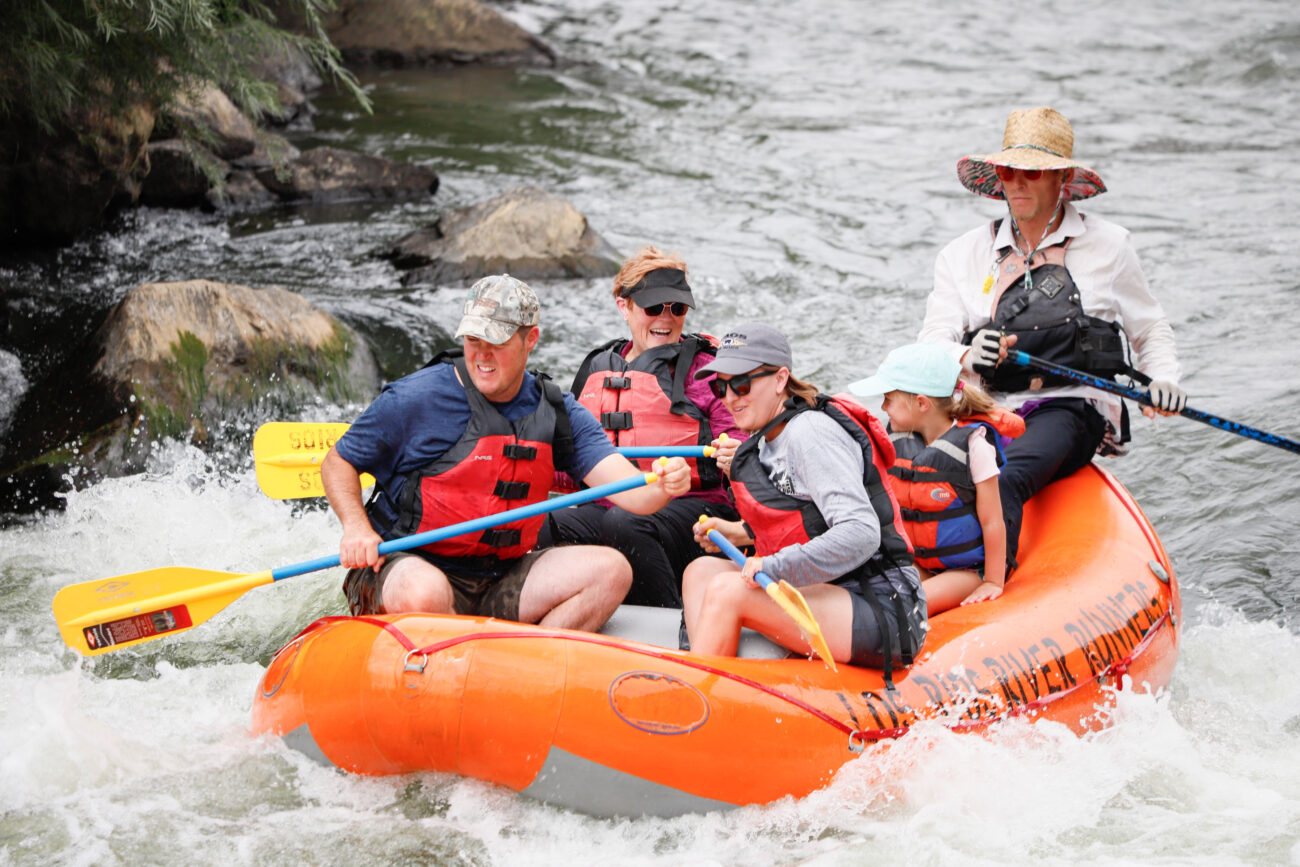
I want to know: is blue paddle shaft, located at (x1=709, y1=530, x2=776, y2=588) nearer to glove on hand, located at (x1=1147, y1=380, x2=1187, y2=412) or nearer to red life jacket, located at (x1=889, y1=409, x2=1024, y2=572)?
red life jacket, located at (x1=889, y1=409, x2=1024, y2=572)

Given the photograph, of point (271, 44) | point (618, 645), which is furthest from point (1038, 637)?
point (271, 44)

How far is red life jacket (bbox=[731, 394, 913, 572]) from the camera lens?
3037 millimetres

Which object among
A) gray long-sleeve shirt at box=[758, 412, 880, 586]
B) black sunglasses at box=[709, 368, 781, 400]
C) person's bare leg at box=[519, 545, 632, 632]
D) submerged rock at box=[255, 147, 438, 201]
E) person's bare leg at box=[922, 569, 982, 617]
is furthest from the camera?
submerged rock at box=[255, 147, 438, 201]

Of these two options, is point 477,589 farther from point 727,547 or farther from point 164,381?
point 164,381

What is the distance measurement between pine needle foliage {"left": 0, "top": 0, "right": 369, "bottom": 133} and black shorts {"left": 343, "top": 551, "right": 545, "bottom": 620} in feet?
11.0

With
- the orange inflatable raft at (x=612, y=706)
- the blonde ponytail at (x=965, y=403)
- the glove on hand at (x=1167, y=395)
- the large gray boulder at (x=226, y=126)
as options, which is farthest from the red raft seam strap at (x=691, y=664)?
the large gray boulder at (x=226, y=126)

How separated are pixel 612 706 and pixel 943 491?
3.92ft

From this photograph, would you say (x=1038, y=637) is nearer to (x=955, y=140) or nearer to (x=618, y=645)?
Result: (x=618, y=645)

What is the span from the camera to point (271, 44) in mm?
6996

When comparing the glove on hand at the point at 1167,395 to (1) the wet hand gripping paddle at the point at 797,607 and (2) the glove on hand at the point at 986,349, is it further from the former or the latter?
(1) the wet hand gripping paddle at the point at 797,607

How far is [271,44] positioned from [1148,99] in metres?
8.68

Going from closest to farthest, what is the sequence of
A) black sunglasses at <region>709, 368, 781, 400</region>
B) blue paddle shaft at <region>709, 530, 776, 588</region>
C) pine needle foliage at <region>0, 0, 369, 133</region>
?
black sunglasses at <region>709, 368, 781, 400</region> → blue paddle shaft at <region>709, 530, 776, 588</region> → pine needle foliage at <region>0, 0, 369, 133</region>

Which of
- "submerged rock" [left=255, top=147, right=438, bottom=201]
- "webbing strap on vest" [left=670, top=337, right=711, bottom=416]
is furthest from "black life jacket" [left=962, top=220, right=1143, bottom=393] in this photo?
"submerged rock" [left=255, top=147, right=438, bottom=201]

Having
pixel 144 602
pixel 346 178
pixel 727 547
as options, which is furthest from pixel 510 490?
pixel 346 178
